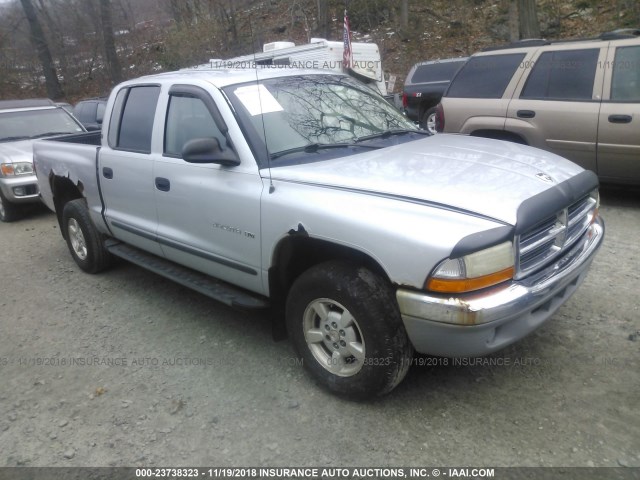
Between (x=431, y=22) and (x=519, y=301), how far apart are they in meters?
20.3

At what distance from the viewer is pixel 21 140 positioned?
8.59 m

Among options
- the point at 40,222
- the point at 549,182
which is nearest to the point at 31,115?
the point at 40,222

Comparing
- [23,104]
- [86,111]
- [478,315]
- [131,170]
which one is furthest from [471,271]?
[86,111]

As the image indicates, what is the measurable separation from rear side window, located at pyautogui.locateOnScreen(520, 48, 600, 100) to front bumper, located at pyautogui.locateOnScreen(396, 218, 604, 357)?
13.5 ft

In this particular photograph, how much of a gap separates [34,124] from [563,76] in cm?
812

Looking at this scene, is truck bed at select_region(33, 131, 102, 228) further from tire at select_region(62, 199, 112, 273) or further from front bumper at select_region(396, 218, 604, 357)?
front bumper at select_region(396, 218, 604, 357)

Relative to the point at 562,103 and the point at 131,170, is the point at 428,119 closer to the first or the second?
the point at 562,103

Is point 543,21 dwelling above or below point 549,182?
above

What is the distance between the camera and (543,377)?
3184mm

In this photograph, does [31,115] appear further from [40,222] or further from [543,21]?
[543,21]

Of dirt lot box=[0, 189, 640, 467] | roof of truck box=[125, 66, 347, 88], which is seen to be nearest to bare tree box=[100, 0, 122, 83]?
roof of truck box=[125, 66, 347, 88]

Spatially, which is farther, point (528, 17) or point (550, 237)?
point (528, 17)

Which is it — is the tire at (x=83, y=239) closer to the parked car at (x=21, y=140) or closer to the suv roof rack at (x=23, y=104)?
the parked car at (x=21, y=140)

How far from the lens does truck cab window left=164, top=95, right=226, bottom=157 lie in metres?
3.72
